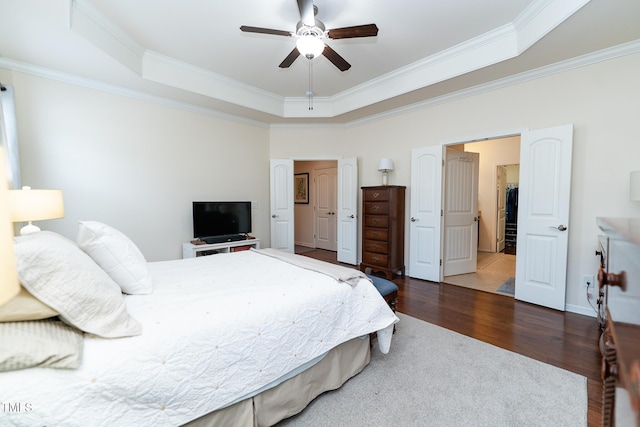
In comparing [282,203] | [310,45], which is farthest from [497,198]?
[310,45]

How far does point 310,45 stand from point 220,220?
2.81 metres

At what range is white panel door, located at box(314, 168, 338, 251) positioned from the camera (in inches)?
249

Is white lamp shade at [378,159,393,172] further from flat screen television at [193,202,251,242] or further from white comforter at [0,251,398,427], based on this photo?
white comforter at [0,251,398,427]

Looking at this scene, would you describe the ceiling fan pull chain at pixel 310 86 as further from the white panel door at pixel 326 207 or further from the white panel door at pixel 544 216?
the white panel door at pixel 544 216

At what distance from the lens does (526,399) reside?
1638 mm

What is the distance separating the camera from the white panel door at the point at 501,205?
600cm

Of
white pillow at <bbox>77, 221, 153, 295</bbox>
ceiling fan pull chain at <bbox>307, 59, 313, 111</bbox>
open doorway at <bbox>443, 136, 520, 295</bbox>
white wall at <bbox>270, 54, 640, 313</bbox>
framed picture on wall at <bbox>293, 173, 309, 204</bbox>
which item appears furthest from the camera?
framed picture on wall at <bbox>293, 173, 309, 204</bbox>

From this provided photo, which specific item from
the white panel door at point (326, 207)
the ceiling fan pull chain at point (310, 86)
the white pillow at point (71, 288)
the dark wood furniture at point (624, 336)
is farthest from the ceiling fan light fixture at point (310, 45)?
the white panel door at point (326, 207)

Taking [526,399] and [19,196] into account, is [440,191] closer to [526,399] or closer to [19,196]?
[526,399]

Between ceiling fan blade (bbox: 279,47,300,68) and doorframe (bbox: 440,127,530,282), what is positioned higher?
ceiling fan blade (bbox: 279,47,300,68)

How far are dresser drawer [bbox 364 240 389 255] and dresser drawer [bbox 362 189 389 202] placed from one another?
0.65 meters

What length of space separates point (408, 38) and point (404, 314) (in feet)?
9.39

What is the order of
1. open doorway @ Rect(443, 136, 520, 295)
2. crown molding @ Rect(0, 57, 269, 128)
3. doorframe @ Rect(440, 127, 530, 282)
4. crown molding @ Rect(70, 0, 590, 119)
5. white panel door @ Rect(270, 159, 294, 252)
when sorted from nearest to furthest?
1. crown molding @ Rect(70, 0, 590, 119)
2. crown molding @ Rect(0, 57, 269, 128)
3. doorframe @ Rect(440, 127, 530, 282)
4. white panel door @ Rect(270, 159, 294, 252)
5. open doorway @ Rect(443, 136, 520, 295)

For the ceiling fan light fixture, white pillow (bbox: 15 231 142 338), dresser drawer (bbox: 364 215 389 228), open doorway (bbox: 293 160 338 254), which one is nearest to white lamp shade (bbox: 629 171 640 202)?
dresser drawer (bbox: 364 215 389 228)
